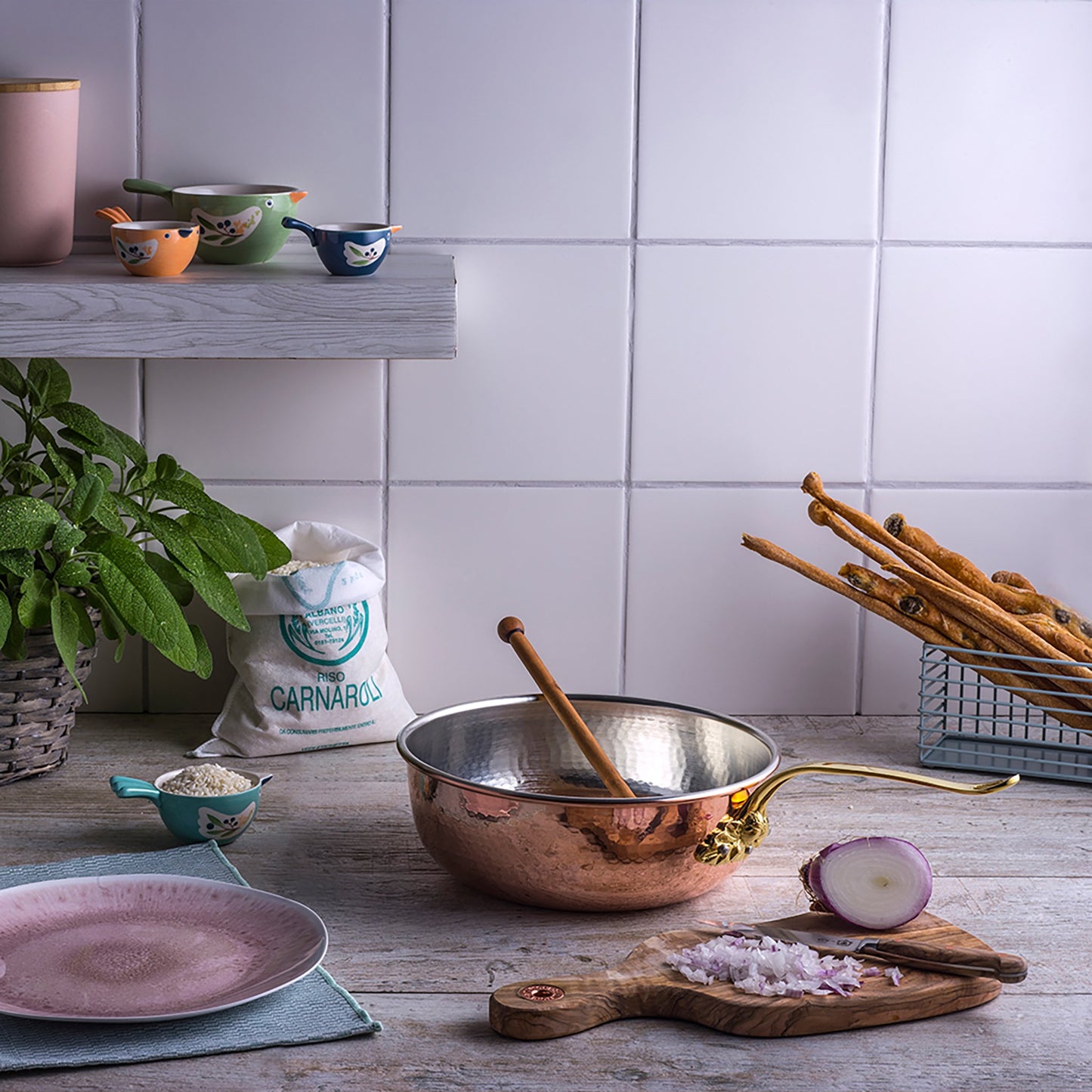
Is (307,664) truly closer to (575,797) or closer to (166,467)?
(166,467)

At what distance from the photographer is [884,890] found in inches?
37.6

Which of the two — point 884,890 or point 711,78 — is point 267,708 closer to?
point 884,890

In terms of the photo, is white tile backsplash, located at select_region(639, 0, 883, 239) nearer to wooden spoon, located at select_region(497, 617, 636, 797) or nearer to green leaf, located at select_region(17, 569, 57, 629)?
wooden spoon, located at select_region(497, 617, 636, 797)

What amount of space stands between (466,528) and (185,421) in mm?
297

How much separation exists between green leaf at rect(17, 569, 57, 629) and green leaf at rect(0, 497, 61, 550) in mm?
27

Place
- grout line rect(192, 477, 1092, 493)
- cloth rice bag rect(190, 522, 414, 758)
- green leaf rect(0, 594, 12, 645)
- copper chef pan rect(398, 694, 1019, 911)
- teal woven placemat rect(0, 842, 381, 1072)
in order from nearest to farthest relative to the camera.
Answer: teal woven placemat rect(0, 842, 381, 1072)
copper chef pan rect(398, 694, 1019, 911)
green leaf rect(0, 594, 12, 645)
cloth rice bag rect(190, 522, 414, 758)
grout line rect(192, 477, 1092, 493)

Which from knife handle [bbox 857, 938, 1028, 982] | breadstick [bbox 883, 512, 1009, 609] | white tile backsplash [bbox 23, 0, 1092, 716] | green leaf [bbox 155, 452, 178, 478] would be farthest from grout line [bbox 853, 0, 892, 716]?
green leaf [bbox 155, 452, 178, 478]

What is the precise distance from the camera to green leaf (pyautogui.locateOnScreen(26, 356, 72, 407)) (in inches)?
48.7

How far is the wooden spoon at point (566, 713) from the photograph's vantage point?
1042 mm

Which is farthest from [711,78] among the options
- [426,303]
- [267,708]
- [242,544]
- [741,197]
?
[267,708]

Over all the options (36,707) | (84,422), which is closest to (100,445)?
(84,422)

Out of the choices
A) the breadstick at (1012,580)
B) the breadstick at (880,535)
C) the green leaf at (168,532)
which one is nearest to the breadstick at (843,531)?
the breadstick at (880,535)

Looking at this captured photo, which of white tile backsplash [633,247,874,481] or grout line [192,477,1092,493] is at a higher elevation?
white tile backsplash [633,247,874,481]

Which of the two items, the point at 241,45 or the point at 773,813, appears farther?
the point at 241,45
